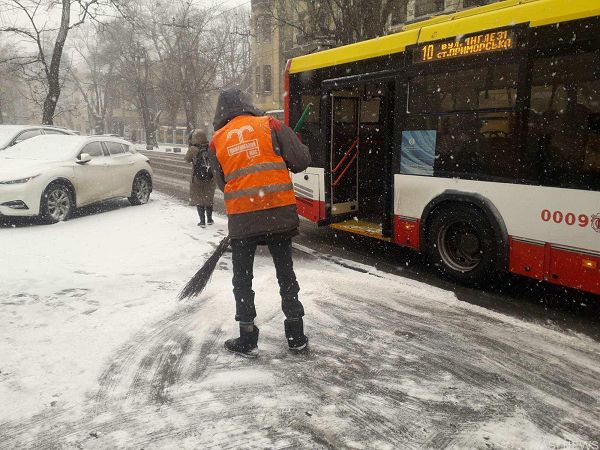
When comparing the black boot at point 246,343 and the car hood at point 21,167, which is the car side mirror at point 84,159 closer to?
the car hood at point 21,167

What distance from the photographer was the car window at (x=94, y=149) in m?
9.62

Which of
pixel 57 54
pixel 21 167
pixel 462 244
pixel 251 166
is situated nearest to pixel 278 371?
pixel 251 166

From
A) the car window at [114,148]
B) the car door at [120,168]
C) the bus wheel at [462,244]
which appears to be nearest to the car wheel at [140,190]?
the car door at [120,168]

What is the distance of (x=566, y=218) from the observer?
4406mm

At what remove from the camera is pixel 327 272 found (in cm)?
594

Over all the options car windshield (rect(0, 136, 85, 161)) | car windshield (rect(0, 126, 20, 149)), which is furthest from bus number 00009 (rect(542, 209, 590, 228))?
car windshield (rect(0, 126, 20, 149))

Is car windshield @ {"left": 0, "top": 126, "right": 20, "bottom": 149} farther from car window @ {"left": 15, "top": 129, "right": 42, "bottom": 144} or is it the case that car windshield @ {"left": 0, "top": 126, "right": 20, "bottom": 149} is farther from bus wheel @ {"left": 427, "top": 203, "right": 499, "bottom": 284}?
bus wheel @ {"left": 427, "top": 203, "right": 499, "bottom": 284}

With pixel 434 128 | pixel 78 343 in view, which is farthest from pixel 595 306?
pixel 78 343

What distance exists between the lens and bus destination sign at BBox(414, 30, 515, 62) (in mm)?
4766

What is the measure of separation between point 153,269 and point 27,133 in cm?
1043

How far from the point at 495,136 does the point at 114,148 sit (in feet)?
27.2

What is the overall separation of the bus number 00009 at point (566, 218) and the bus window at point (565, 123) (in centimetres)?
26

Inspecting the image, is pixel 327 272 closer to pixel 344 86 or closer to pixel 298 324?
pixel 298 324

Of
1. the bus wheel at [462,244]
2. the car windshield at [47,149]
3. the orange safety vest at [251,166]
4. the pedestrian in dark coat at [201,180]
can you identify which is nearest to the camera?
the orange safety vest at [251,166]
